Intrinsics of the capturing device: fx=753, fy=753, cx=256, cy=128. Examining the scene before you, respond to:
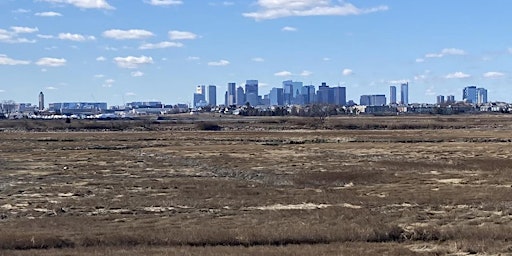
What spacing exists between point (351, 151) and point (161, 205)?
40.0 metres

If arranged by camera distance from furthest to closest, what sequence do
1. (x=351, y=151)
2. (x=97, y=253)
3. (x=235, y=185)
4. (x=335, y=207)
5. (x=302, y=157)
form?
(x=351, y=151) → (x=302, y=157) → (x=235, y=185) → (x=335, y=207) → (x=97, y=253)

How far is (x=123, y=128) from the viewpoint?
466ft

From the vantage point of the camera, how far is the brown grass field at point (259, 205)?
20297mm

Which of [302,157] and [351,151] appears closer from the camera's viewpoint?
[302,157]

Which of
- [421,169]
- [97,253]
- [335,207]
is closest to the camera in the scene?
[97,253]

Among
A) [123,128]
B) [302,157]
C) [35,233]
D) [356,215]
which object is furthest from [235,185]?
[123,128]

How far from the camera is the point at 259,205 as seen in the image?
95.7 feet

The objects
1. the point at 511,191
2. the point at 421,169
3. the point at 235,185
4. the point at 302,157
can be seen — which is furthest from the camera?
the point at 302,157

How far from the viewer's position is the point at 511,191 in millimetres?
33062

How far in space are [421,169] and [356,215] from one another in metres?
22.8

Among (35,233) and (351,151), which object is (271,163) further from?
(35,233)

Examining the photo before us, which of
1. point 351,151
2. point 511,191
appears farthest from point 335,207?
point 351,151

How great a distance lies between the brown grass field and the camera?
799 inches

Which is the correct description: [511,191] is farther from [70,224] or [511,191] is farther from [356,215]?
[70,224]
